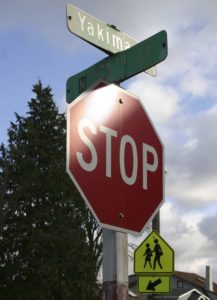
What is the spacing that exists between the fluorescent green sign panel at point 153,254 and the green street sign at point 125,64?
279 inches

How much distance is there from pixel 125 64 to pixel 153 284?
25.5 feet

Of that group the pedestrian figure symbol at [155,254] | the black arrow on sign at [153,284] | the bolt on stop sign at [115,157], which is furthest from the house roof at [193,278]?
the bolt on stop sign at [115,157]

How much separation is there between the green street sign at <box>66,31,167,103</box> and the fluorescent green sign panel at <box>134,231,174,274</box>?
23.2 ft

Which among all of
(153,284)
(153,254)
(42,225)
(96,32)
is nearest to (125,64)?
(96,32)

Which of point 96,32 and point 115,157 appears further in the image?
point 96,32

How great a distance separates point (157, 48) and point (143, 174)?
92 cm

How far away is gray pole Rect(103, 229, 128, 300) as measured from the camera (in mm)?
3533

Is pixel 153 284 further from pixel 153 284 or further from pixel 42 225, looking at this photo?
pixel 42 225

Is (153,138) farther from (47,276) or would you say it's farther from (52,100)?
(52,100)

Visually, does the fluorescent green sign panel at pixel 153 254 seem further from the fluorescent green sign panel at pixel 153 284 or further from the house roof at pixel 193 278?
the house roof at pixel 193 278

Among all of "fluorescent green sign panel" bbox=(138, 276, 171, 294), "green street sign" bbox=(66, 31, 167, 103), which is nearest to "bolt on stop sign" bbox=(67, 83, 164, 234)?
"green street sign" bbox=(66, 31, 167, 103)

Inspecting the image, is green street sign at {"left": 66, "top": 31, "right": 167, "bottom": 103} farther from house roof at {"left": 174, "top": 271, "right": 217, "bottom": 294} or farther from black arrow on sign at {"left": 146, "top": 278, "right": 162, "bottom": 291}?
house roof at {"left": 174, "top": 271, "right": 217, "bottom": 294}

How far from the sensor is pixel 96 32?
425 centimetres

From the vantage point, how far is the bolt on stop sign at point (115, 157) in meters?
3.34
